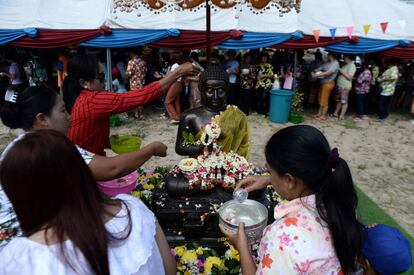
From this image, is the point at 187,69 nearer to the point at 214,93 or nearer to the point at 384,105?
the point at 214,93

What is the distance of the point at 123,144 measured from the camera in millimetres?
3092

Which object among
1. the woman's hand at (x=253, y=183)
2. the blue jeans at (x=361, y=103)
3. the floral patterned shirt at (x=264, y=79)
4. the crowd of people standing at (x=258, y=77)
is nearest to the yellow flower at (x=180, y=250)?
the woman's hand at (x=253, y=183)

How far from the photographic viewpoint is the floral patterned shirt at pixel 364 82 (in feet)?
29.1

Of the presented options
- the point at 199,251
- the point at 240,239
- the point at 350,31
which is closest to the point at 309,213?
→ the point at 240,239

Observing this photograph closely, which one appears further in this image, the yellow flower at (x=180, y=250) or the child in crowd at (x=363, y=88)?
the child in crowd at (x=363, y=88)

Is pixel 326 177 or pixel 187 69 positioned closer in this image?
pixel 326 177

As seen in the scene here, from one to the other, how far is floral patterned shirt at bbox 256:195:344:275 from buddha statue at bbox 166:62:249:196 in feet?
5.97

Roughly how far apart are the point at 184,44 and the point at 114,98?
6373mm

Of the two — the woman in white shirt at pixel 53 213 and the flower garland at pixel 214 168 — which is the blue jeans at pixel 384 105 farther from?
the woman in white shirt at pixel 53 213

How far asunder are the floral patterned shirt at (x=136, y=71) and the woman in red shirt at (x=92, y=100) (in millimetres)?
5686

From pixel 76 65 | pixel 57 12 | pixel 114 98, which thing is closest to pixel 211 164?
pixel 114 98

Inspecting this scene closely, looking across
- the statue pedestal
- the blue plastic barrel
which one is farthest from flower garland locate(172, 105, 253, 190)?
the blue plastic barrel

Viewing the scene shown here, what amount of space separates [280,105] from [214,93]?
531 centimetres

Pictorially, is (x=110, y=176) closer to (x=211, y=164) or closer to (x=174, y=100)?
(x=211, y=164)
